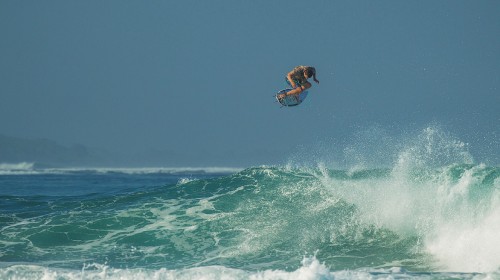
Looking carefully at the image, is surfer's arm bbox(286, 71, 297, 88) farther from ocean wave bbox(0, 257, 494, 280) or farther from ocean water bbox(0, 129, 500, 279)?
ocean wave bbox(0, 257, 494, 280)

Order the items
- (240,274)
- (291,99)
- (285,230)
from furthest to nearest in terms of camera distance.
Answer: (291,99), (285,230), (240,274)

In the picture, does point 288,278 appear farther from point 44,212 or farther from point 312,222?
point 44,212

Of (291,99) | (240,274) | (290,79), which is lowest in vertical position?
(240,274)

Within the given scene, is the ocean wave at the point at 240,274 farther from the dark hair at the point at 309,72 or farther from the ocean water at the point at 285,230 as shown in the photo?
the dark hair at the point at 309,72

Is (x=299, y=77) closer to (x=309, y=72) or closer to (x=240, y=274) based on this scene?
(x=309, y=72)

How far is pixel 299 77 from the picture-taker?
1500 cm

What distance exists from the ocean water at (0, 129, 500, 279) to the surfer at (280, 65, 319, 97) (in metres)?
3.15

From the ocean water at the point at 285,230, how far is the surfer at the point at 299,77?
10.3ft

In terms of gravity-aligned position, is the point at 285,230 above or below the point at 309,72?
below

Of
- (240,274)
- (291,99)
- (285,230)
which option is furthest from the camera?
(291,99)

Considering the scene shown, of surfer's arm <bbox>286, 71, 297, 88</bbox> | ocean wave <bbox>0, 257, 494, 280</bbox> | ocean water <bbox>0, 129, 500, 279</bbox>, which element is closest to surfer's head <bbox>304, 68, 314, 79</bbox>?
surfer's arm <bbox>286, 71, 297, 88</bbox>

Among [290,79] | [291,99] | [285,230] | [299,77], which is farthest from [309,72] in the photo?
[285,230]

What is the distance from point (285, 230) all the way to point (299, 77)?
13.9ft

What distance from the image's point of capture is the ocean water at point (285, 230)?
10.9 m
